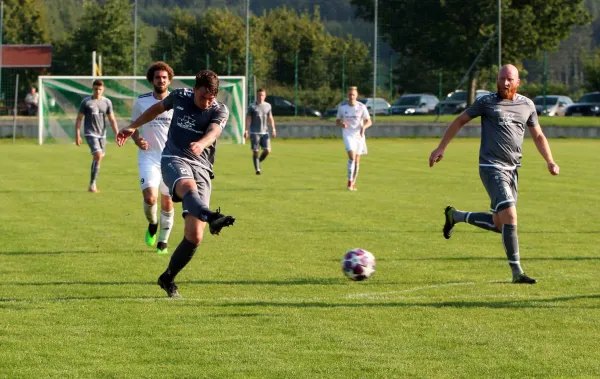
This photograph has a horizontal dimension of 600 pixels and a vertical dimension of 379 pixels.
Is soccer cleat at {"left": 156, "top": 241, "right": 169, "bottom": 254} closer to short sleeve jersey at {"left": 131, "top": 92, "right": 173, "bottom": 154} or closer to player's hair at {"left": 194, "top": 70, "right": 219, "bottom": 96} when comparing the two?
short sleeve jersey at {"left": 131, "top": 92, "right": 173, "bottom": 154}

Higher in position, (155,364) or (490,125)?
(490,125)

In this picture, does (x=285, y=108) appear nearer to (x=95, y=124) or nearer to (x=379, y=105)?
(x=379, y=105)

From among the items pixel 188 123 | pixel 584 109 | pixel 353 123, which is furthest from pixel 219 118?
pixel 584 109

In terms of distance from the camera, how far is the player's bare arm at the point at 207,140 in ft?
26.5

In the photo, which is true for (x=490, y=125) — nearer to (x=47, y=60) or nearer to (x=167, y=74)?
(x=167, y=74)

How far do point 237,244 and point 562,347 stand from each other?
19.4 ft

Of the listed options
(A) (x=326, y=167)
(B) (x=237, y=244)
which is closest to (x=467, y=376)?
(B) (x=237, y=244)

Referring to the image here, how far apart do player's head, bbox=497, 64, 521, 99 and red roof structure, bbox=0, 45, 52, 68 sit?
39348 mm

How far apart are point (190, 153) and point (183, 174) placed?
0.27m

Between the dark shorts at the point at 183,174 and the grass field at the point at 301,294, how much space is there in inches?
33.6

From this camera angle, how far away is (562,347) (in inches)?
265

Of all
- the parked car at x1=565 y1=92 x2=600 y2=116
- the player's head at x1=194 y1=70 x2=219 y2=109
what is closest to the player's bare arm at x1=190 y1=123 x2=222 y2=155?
Result: the player's head at x1=194 y1=70 x2=219 y2=109

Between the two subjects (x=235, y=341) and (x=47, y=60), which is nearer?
(x=235, y=341)

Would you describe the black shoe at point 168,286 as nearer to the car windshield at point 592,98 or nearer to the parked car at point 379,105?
the parked car at point 379,105
